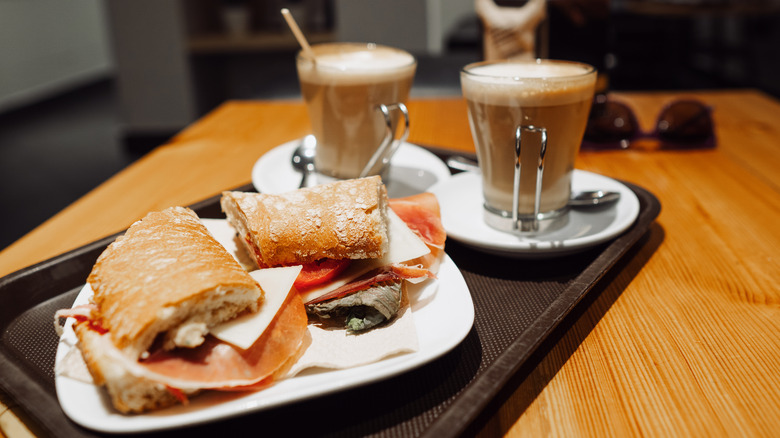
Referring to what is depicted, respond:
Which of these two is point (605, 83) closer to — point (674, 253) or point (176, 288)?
point (674, 253)

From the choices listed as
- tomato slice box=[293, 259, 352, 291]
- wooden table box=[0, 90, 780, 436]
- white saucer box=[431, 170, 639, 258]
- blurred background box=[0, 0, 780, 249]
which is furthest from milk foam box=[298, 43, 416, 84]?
blurred background box=[0, 0, 780, 249]

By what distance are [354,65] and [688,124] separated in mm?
1063

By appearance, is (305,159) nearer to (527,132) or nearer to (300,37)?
(300,37)

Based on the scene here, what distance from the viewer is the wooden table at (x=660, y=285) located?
0.62 metres

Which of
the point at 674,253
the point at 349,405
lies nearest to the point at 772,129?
the point at 674,253

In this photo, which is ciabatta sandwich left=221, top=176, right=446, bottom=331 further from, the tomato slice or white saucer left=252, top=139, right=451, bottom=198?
white saucer left=252, top=139, right=451, bottom=198

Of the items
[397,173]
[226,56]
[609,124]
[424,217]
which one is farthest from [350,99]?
[226,56]

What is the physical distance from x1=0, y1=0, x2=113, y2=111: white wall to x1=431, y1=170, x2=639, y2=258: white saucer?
681 cm

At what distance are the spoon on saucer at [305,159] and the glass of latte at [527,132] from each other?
1.44ft

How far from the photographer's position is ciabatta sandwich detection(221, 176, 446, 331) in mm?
727

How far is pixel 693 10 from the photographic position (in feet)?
14.4

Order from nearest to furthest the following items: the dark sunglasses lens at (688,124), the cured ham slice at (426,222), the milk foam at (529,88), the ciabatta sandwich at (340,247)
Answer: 1. the ciabatta sandwich at (340,247)
2. the cured ham slice at (426,222)
3. the milk foam at (529,88)
4. the dark sunglasses lens at (688,124)

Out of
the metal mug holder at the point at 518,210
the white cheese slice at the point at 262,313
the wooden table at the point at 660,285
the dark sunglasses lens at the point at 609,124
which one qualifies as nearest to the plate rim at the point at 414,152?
the wooden table at the point at 660,285

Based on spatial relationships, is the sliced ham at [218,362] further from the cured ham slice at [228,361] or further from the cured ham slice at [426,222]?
the cured ham slice at [426,222]
